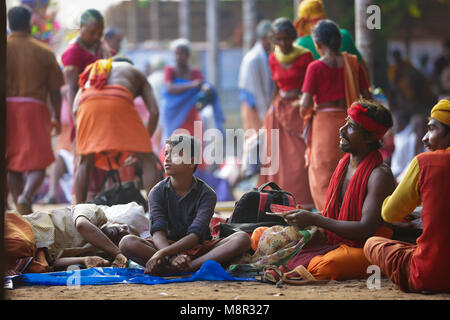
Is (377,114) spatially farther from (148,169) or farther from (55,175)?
(55,175)

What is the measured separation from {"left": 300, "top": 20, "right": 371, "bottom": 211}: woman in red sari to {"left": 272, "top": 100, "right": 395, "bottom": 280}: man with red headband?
6.70 feet

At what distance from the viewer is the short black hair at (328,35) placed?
25.2 ft

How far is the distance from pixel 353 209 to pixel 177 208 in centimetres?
122

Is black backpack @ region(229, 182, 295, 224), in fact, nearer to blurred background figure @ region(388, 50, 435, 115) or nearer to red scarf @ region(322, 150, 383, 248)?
red scarf @ region(322, 150, 383, 248)

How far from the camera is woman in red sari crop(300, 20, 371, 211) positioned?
7.73m

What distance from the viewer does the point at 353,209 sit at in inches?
221

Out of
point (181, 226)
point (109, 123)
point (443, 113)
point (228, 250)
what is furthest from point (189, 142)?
point (109, 123)

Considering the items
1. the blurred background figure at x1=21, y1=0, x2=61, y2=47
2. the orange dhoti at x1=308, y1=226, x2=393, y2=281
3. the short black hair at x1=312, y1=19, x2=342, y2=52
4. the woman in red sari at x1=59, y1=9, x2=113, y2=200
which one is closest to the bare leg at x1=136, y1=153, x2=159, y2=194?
the woman in red sari at x1=59, y1=9, x2=113, y2=200

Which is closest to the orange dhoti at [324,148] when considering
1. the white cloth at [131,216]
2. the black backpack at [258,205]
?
the black backpack at [258,205]

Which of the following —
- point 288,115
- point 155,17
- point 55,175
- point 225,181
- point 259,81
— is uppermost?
point 155,17

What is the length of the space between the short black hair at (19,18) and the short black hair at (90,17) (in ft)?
1.91

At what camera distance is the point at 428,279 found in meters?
4.82
